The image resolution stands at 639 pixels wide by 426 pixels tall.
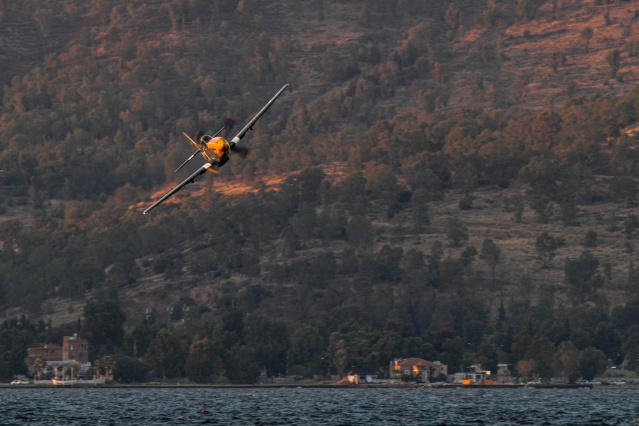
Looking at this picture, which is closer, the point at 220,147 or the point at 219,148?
the point at 220,147

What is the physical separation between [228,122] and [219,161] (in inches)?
219

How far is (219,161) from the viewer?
15125cm

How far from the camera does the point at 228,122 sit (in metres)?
155
